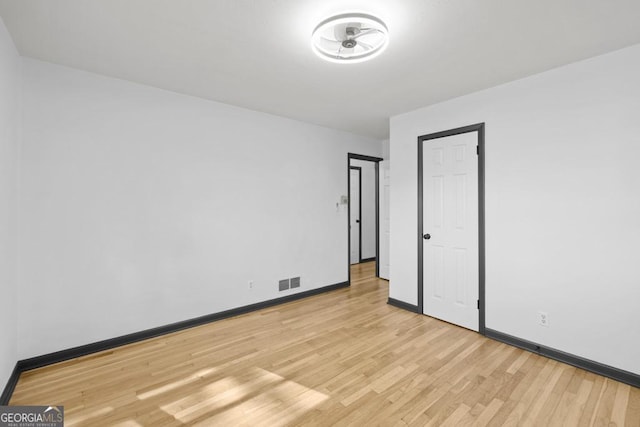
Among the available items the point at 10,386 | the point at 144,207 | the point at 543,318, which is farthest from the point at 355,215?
the point at 10,386

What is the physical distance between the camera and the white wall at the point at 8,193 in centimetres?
198

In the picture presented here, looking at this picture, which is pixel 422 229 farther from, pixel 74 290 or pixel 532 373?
pixel 74 290

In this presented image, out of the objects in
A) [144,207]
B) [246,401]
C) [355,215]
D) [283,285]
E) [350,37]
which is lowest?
[246,401]

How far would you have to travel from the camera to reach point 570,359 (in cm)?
256

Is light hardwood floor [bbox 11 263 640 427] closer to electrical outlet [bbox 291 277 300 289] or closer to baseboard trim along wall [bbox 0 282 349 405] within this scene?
baseboard trim along wall [bbox 0 282 349 405]

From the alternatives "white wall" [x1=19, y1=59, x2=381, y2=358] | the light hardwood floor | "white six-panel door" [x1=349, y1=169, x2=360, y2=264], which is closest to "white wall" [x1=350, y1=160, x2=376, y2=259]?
"white six-panel door" [x1=349, y1=169, x2=360, y2=264]

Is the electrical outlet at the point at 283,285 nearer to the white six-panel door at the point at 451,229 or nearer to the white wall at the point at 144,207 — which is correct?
the white wall at the point at 144,207

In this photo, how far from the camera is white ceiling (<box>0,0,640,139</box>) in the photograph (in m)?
1.84

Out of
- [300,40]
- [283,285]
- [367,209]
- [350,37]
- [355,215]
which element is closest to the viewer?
[350,37]

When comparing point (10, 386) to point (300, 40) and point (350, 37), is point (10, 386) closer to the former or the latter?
point (300, 40)

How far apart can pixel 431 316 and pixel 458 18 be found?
319cm

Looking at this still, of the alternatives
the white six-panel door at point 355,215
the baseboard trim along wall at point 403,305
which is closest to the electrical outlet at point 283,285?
the baseboard trim along wall at point 403,305

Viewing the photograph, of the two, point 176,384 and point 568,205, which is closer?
point 176,384

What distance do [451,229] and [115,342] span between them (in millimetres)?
3811
